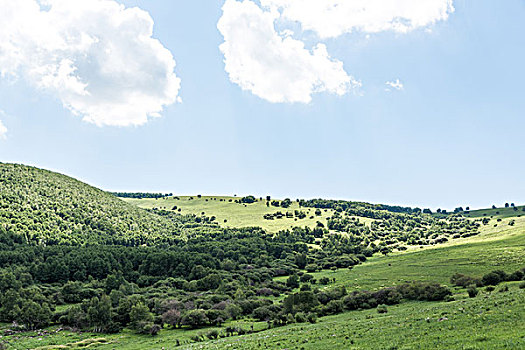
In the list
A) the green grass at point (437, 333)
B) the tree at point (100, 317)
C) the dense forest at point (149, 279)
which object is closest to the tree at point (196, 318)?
the dense forest at point (149, 279)

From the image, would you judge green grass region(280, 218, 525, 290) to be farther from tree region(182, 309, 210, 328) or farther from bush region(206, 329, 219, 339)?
bush region(206, 329, 219, 339)

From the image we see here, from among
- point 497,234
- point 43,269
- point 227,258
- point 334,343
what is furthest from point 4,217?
point 497,234

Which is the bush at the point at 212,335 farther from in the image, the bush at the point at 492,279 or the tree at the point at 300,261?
the tree at the point at 300,261

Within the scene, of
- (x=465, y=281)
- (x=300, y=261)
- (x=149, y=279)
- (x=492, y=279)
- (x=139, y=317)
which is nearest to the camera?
(x=139, y=317)

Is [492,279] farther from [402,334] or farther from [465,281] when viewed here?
[402,334]

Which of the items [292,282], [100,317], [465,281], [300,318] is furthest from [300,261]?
[100,317]

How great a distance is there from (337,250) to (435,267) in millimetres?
73273

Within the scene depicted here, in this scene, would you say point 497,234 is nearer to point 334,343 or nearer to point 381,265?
point 381,265

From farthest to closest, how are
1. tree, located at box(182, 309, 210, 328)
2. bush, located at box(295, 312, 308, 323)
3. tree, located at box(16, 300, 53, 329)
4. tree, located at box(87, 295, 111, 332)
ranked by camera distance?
1. tree, located at box(16, 300, 53, 329)
2. tree, located at box(87, 295, 111, 332)
3. tree, located at box(182, 309, 210, 328)
4. bush, located at box(295, 312, 308, 323)

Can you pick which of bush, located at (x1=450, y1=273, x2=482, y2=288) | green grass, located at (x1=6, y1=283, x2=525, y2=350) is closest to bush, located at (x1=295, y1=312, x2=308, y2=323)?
green grass, located at (x1=6, y1=283, x2=525, y2=350)

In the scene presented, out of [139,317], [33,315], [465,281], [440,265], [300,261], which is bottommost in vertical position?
[300,261]

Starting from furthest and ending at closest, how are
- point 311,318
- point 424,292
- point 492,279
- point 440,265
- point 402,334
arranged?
point 440,265
point 492,279
point 424,292
point 311,318
point 402,334

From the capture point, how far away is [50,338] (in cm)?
6069

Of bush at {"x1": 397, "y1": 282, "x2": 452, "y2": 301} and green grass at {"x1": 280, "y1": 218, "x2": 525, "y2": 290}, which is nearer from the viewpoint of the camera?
bush at {"x1": 397, "y1": 282, "x2": 452, "y2": 301}
